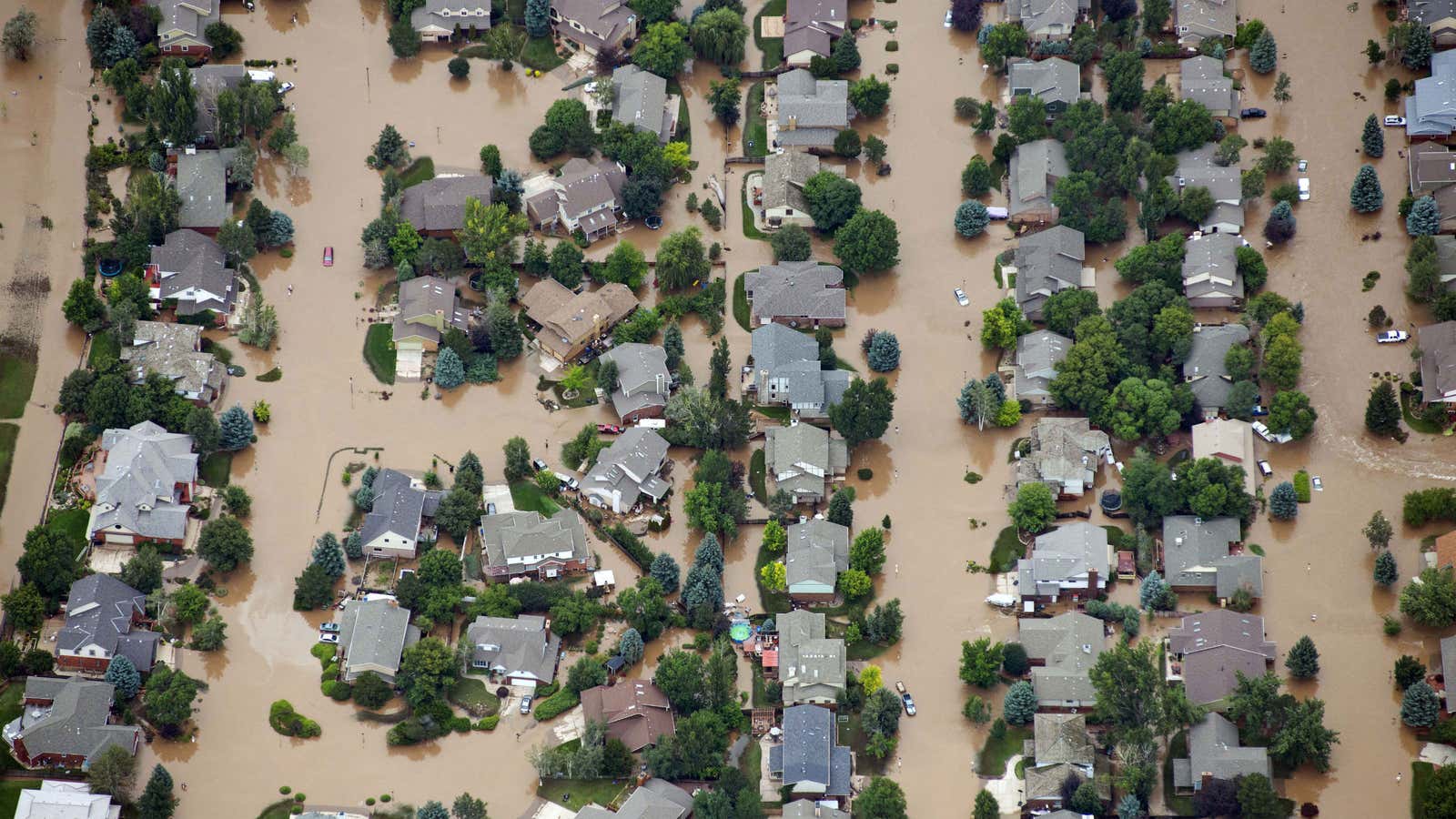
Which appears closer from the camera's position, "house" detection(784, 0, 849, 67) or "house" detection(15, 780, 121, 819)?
"house" detection(15, 780, 121, 819)

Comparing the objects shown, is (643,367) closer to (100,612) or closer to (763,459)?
(763,459)

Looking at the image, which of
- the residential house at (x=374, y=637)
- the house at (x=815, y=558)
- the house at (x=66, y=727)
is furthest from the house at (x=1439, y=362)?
the house at (x=66, y=727)

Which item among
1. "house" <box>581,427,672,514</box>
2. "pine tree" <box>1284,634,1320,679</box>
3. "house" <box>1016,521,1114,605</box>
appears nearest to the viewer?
"pine tree" <box>1284,634,1320,679</box>

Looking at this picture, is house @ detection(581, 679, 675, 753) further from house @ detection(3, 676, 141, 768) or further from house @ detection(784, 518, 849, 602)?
house @ detection(3, 676, 141, 768)

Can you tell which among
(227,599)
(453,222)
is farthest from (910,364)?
(227,599)

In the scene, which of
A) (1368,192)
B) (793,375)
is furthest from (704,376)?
A: (1368,192)

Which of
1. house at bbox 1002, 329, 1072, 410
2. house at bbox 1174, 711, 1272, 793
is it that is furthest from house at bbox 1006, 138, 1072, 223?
house at bbox 1174, 711, 1272, 793

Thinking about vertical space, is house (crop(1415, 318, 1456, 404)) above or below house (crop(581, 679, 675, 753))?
above
